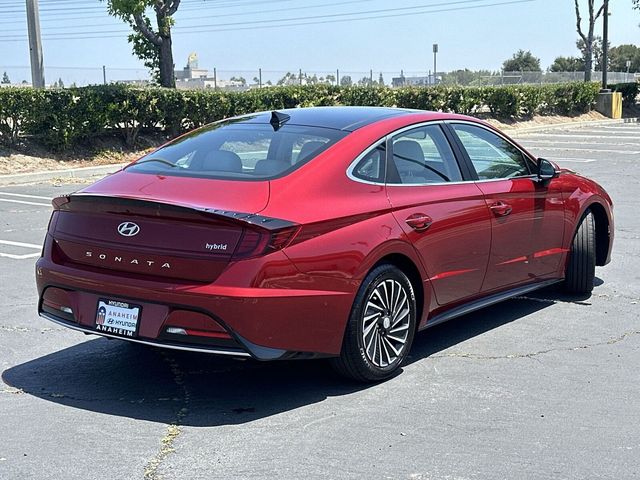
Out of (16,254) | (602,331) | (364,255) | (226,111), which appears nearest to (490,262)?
(602,331)

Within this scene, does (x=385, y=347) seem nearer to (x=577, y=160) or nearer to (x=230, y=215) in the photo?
(x=230, y=215)

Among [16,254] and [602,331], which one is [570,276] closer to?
[602,331]

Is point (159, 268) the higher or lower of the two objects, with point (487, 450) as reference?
higher

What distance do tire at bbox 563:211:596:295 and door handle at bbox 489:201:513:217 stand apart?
117 cm

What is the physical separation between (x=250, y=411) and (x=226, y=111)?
17.5 m

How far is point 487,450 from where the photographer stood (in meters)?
4.19

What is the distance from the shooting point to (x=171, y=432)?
4.40 meters

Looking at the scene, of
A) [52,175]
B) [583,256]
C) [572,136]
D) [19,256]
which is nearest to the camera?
[583,256]

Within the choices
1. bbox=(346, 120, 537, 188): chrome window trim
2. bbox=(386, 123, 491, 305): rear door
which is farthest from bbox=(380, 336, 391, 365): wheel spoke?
bbox=(346, 120, 537, 188): chrome window trim

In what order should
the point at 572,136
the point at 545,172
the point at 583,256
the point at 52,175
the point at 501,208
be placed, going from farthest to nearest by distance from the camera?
1. the point at 572,136
2. the point at 52,175
3. the point at 583,256
4. the point at 545,172
5. the point at 501,208

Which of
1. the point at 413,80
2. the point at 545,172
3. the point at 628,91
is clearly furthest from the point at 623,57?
the point at 545,172

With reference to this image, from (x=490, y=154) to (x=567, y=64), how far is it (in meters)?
83.9

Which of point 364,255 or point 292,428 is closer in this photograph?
point 292,428

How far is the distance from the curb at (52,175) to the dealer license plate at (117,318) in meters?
11.9
